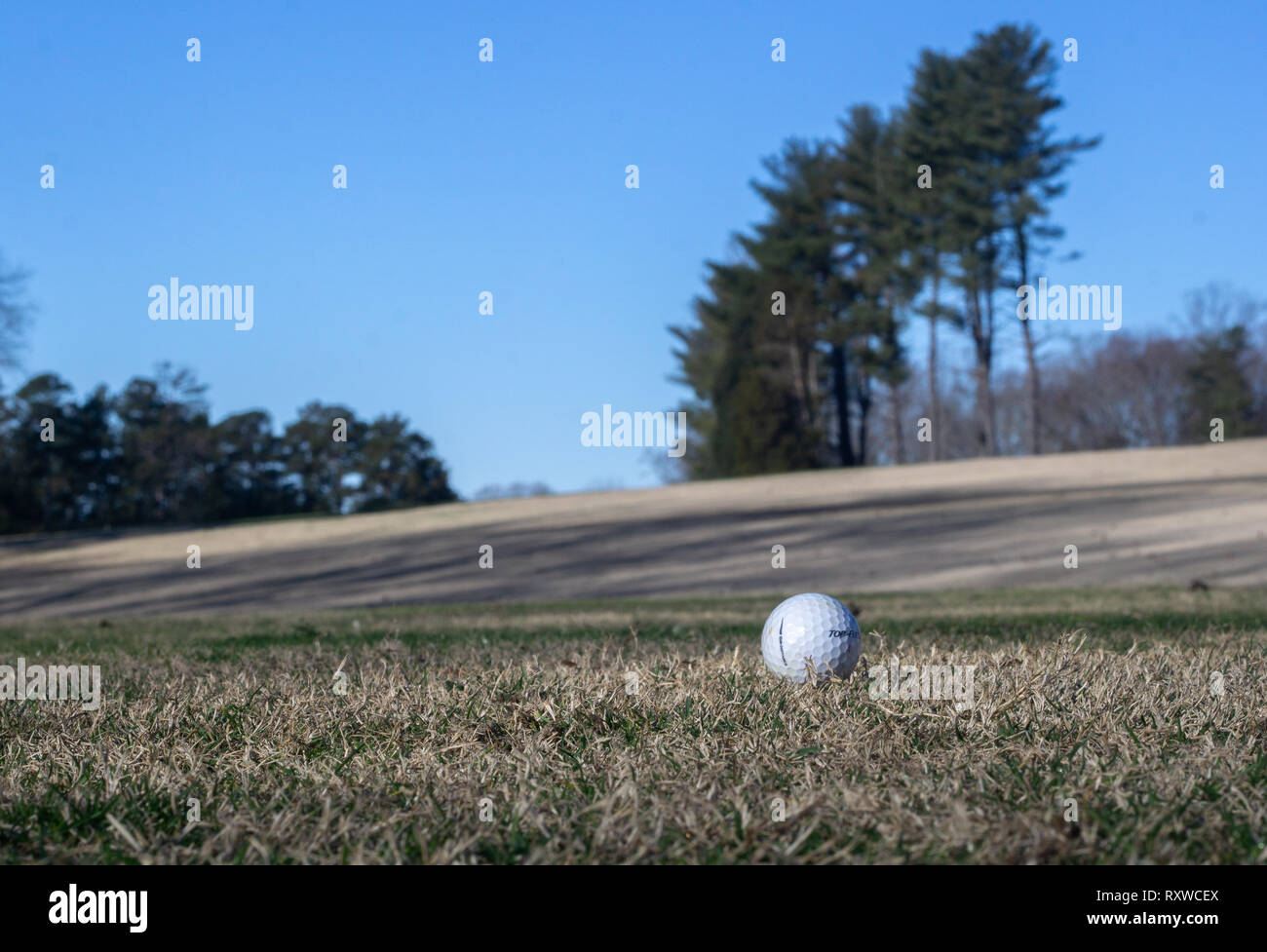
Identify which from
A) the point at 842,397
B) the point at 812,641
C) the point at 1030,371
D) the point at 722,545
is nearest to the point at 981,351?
the point at 1030,371

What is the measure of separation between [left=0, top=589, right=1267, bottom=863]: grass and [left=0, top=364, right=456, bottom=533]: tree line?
39.9m

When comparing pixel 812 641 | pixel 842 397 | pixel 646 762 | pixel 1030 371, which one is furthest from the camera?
pixel 842 397

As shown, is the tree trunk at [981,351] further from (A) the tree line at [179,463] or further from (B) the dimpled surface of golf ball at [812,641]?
(B) the dimpled surface of golf ball at [812,641]

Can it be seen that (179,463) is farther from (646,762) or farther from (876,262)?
(646,762)

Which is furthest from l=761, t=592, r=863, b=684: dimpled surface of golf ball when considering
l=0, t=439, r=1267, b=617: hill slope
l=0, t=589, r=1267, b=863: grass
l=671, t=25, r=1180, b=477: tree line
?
l=671, t=25, r=1180, b=477: tree line

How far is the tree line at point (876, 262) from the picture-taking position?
43.2 meters

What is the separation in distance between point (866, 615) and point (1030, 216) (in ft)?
123

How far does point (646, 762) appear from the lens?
3484mm

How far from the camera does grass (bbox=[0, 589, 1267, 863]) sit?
2.75 meters

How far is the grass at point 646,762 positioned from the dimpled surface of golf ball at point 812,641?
0.16 m

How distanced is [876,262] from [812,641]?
145ft

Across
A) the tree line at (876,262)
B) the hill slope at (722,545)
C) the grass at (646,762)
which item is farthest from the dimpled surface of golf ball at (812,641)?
the tree line at (876,262)
